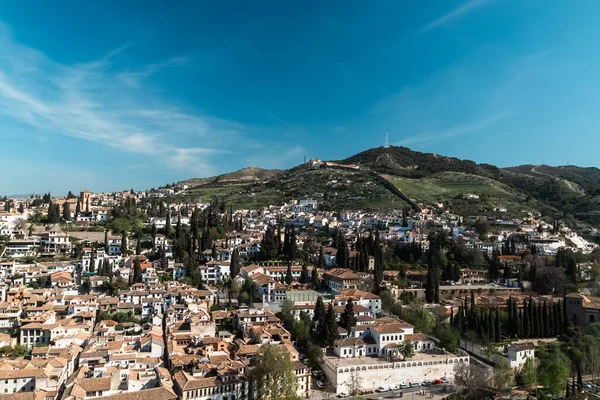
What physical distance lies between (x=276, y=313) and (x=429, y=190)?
6736 cm

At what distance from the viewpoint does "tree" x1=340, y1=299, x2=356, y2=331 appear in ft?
105

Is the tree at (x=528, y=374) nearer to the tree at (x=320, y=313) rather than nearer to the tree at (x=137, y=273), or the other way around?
the tree at (x=320, y=313)

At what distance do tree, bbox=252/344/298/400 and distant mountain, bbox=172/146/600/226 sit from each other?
60230mm

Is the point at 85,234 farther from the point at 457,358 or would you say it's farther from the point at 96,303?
the point at 457,358

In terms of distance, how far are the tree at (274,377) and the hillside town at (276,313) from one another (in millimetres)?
77

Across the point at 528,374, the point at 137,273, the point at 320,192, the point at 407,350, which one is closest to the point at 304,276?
the point at 137,273

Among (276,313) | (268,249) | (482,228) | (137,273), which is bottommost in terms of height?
(276,313)

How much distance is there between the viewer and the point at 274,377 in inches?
948

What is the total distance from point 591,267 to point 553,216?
35072mm

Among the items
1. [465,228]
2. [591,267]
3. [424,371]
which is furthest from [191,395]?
[465,228]

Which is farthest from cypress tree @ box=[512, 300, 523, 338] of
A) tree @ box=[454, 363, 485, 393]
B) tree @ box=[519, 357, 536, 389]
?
tree @ box=[454, 363, 485, 393]

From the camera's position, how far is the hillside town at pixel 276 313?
25672 mm

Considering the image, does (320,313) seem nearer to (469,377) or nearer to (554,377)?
(469,377)

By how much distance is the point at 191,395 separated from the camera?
23578 millimetres
